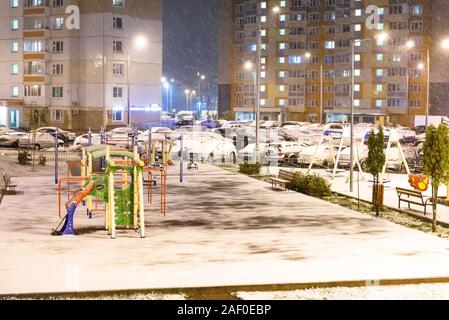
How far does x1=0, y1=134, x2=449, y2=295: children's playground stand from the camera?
1209 centimetres

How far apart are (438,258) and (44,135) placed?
123 ft

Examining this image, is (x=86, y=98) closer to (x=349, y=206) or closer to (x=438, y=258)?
(x=349, y=206)

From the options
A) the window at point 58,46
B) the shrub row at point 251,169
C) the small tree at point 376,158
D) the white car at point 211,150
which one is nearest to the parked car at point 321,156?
the shrub row at point 251,169

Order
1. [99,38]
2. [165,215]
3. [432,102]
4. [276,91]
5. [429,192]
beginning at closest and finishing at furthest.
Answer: [165,215] < [429,192] < [99,38] < [432,102] < [276,91]

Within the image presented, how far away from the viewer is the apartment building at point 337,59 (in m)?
98.5

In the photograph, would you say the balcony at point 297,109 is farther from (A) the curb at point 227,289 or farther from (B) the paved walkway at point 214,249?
(A) the curb at point 227,289

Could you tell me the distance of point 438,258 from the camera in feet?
45.5

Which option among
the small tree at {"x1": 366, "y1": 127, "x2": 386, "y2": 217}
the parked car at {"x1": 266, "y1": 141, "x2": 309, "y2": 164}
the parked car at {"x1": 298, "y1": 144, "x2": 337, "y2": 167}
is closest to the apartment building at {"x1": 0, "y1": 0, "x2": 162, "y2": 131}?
the parked car at {"x1": 266, "y1": 141, "x2": 309, "y2": 164}

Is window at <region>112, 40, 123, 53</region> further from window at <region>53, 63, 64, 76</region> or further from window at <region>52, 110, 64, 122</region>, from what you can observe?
window at <region>52, 110, 64, 122</region>

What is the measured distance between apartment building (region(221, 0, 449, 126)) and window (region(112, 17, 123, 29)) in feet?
107

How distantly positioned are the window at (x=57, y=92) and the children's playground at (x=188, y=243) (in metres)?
56.0

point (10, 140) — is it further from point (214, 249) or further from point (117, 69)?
point (214, 249)

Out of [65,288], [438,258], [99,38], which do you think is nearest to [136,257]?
[65,288]

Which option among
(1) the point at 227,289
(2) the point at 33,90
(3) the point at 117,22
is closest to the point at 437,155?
(1) the point at 227,289
